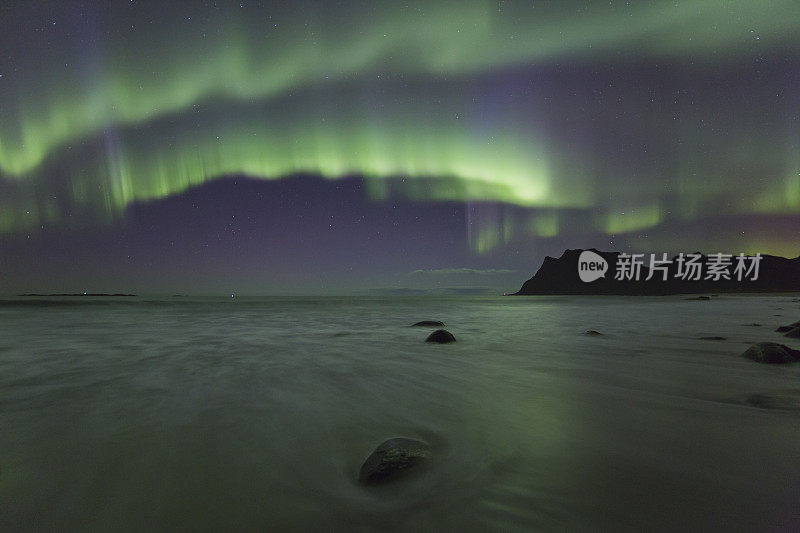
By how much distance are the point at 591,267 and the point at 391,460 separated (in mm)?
109645

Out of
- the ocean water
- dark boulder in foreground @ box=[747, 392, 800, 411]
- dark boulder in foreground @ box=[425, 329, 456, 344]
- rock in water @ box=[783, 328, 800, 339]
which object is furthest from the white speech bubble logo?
the ocean water

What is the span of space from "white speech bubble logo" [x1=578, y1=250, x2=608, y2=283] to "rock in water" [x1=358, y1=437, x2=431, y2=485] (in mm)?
103464

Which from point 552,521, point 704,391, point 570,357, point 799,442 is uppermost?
point 552,521

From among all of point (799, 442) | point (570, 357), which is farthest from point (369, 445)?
point (570, 357)

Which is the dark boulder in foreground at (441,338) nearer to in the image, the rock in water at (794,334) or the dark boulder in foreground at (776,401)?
the dark boulder in foreground at (776,401)

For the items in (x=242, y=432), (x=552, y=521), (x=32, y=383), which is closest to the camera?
(x=552, y=521)

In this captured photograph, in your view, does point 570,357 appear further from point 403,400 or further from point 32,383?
point 32,383

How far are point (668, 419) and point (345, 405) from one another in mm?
3382

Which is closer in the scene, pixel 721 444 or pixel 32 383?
pixel 721 444

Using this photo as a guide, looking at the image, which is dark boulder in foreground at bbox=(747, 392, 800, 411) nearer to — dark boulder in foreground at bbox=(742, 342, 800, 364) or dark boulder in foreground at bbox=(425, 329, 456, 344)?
dark boulder in foreground at bbox=(742, 342, 800, 364)

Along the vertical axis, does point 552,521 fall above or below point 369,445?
above

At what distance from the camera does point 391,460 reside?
2375mm

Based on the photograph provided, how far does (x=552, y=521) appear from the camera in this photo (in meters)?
1.82

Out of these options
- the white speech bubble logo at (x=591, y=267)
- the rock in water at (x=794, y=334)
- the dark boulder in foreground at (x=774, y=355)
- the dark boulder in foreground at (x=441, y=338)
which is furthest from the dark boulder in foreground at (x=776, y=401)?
the white speech bubble logo at (x=591, y=267)
